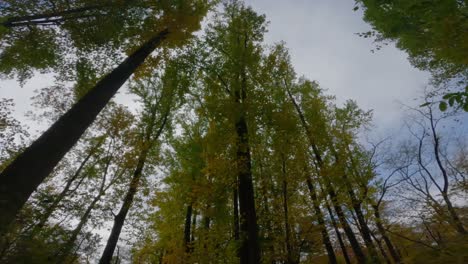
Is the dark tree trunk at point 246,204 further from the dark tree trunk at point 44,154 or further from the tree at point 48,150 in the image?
the dark tree trunk at point 44,154

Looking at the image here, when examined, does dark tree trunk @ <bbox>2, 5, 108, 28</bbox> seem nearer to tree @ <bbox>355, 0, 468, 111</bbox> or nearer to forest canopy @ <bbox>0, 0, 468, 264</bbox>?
forest canopy @ <bbox>0, 0, 468, 264</bbox>

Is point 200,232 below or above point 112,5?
below

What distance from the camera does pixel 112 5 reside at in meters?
6.17

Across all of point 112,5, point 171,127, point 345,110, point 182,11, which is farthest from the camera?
point 345,110

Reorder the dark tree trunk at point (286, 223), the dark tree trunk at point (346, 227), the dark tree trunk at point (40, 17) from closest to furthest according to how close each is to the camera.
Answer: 1. the dark tree trunk at point (40, 17)
2. the dark tree trunk at point (286, 223)
3. the dark tree trunk at point (346, 227)

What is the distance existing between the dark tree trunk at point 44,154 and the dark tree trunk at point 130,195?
563cm

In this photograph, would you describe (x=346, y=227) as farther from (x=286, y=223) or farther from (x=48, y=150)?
(x=48, y=150)

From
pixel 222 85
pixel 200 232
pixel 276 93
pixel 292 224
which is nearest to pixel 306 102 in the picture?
pixel 276 93

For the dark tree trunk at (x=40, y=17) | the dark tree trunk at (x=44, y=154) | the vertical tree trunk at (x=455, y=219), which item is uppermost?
the dark tree trunk at (x=40, y=17)

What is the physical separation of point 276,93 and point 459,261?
9.96 m

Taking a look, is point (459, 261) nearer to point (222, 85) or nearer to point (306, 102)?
point (306, 102)

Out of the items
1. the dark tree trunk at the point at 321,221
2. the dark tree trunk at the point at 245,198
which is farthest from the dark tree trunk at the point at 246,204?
the dark tree trunk at the point at 321,221

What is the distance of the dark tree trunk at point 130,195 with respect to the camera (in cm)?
809

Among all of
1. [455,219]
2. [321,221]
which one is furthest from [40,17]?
[455,219]
